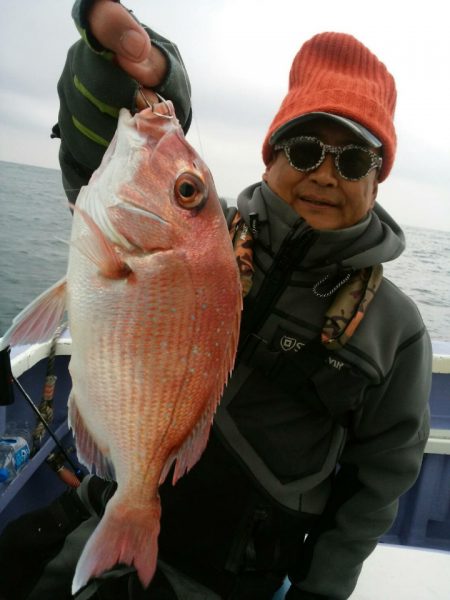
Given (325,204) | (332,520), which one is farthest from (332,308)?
(332,520)

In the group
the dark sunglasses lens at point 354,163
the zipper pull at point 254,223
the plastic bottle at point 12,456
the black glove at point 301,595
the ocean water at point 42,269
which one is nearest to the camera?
the dark sunglasses lens at point 354,163

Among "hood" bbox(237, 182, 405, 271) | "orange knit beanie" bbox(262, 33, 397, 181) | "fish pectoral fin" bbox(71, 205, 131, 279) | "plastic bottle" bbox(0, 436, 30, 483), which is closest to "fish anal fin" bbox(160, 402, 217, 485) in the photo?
"fish pectoral fin" bbox(71, 205, 131, 279)

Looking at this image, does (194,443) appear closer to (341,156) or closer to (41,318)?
(41,318)

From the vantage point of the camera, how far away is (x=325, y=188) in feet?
5.44

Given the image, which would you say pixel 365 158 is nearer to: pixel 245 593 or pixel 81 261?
pixel 81 261

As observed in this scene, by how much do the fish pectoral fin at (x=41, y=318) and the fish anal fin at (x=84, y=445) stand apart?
0.17m

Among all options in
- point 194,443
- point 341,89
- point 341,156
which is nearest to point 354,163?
point 341,156

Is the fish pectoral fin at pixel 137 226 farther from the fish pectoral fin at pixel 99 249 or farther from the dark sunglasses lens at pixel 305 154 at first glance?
the dark sunglasses lens at pixel 305 154

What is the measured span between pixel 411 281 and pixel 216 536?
55.6ft

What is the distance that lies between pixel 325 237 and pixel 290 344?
15.3 inches

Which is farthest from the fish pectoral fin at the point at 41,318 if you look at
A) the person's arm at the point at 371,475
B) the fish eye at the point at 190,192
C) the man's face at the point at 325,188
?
the person's arm at the point at 371,475

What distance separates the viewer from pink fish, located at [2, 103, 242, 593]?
117cm

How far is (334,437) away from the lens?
72.5 inches

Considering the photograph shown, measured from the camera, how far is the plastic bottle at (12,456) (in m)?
2.40
